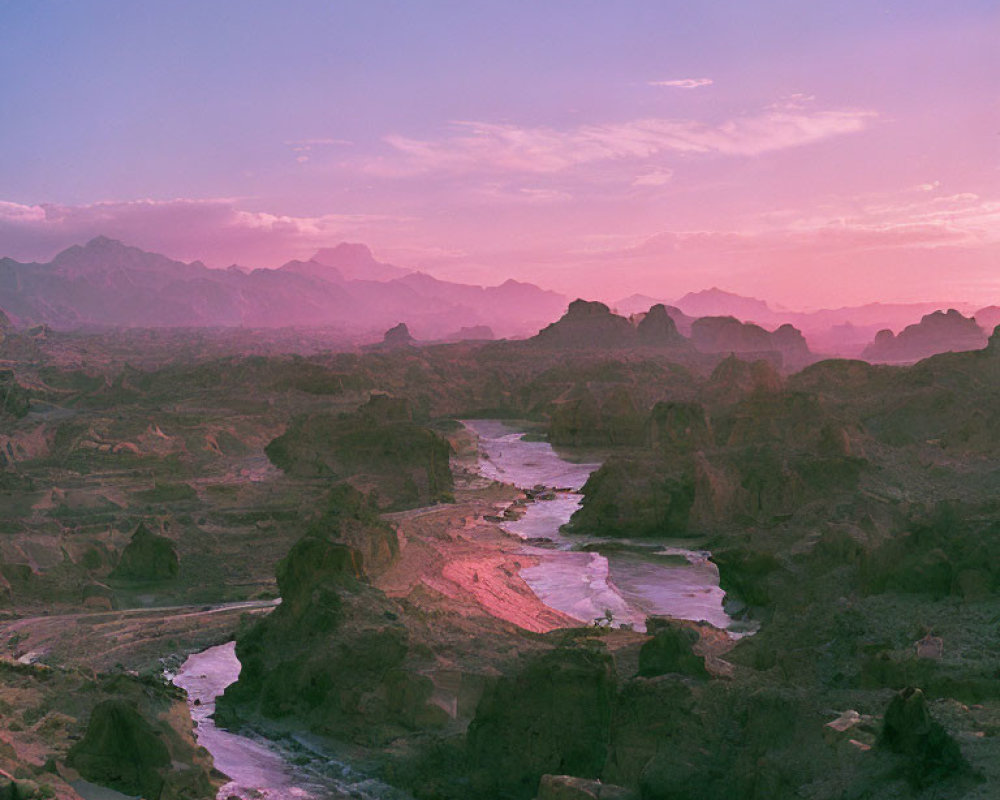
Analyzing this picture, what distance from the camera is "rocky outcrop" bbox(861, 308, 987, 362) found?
17062cm

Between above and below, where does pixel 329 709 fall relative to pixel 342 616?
below

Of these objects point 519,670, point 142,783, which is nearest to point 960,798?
point 519,670

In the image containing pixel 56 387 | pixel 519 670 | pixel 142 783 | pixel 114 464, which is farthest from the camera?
pixel 56 387

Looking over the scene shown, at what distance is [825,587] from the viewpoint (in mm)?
26062

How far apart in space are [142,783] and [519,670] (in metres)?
6.30

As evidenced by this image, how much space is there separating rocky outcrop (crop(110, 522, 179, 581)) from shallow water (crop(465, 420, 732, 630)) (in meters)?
12.6

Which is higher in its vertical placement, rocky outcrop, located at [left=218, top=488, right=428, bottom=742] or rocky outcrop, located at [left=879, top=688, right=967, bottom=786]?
rocky outcrop, located at [left=879, top=688, right=967, bottom=786]

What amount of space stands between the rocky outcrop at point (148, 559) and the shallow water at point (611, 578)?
12577 millimetres

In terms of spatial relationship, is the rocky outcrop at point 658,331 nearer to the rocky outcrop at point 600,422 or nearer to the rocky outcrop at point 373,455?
the rocky outcrop at point 600,422

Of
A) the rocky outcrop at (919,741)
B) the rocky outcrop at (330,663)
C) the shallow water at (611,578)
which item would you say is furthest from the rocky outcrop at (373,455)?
the rocky outcrop at (919,741)

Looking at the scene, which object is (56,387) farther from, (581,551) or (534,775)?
(534,775)

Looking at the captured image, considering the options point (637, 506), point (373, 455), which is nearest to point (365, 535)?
point (637, 506)

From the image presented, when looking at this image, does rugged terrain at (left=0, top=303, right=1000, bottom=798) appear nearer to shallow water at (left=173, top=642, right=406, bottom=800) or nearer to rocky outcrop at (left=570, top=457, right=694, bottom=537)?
rocky outcrop at (left=570, top=457, right=694, bottom=537)

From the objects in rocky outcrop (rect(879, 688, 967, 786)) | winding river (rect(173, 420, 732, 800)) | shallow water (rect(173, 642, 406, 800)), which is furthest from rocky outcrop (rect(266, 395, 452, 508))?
rocky outcrop (rect(879, 688, 967, 786))
